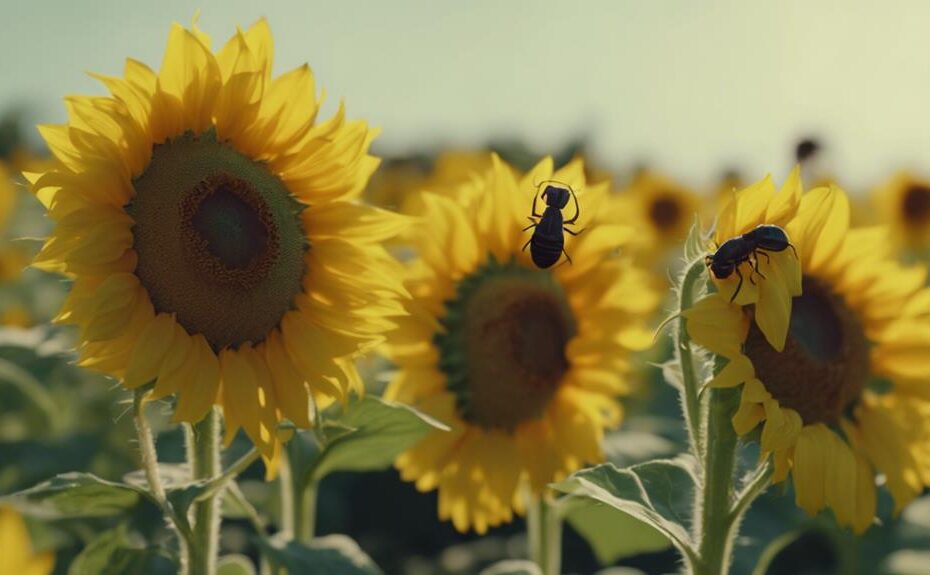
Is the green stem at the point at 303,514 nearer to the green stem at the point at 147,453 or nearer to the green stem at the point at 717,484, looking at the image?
the green stem at the point at 147,453

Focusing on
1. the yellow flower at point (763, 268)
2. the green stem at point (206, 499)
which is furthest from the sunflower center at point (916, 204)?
the green stem at point (206, 499)

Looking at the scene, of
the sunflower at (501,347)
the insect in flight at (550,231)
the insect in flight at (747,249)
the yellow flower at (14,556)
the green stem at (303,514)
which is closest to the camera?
the yellow flower at (14,556)

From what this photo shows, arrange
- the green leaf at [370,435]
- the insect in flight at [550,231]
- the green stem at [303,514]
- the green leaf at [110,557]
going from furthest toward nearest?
the green stem at [303,514], the insect in flight at [550,231], the green leaf at [370,435], the green leaf at [110,557]

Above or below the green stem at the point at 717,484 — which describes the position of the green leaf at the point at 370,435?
below

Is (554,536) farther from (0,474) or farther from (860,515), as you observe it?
(0,474)

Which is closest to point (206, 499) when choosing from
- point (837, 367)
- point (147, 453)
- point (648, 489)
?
point (147, 453)

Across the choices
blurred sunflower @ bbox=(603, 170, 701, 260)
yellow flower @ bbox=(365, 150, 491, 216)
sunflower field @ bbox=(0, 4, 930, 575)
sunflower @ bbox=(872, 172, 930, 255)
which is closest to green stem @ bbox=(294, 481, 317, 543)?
sunflower field @ bbox=(0, 4, 930, 575)

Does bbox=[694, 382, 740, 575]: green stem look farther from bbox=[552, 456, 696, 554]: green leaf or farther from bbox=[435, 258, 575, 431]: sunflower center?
bbox=[435, 258, 575, 431]: sunflower center

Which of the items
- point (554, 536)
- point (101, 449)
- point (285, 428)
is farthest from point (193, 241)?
point (101, 449)
